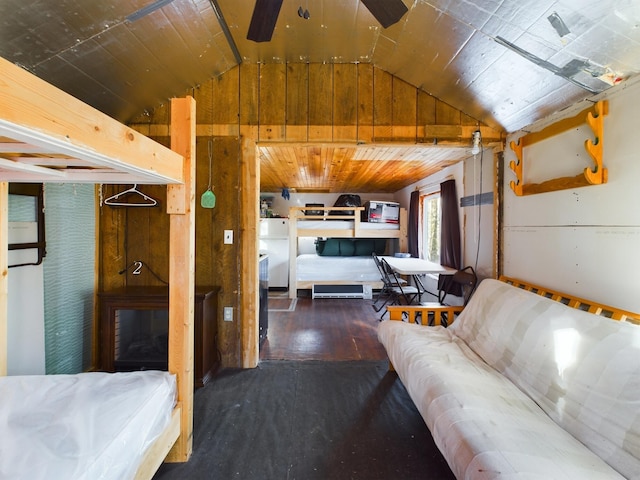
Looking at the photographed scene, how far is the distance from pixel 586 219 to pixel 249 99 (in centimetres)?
240

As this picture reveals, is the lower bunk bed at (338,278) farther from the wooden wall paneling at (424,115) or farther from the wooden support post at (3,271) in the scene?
the wooden support post at (3,271)

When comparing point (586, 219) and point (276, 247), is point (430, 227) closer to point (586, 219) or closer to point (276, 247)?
point (276, 247)

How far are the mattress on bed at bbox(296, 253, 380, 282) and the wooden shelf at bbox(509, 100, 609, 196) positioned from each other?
2.79 metres

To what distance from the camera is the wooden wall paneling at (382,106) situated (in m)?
2.23

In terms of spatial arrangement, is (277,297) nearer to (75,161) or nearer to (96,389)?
(96,389)

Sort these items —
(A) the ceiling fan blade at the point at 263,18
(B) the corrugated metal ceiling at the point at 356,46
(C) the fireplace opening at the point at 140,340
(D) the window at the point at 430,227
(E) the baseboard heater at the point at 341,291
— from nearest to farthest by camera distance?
1. (A) the ceiling fan blade at the point at 263,18
2. (B) the corrugated metal ceiling at the point at 356,46
3. (C) the fireplace opening at the point at 140,340
4. (D) the window at the point at 430,227
5. (E) the baseboard heater at the point at 341,291

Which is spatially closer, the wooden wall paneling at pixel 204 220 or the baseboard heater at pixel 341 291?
the wooden wall paneling at pixel 204 220

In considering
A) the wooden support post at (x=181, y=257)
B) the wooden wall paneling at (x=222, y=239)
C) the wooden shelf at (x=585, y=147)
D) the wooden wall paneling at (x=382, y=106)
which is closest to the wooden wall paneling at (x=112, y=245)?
the wooden wall paneling at (x=222, y=239)

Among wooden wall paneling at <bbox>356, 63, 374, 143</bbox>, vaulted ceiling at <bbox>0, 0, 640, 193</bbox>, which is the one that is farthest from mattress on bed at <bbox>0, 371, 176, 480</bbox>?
wooden wall paneling at <bbox>356, 63, 374, 143</bbox>

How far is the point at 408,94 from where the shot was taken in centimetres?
223

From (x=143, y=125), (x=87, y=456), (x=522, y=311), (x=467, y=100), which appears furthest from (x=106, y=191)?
(x=522, y=311)

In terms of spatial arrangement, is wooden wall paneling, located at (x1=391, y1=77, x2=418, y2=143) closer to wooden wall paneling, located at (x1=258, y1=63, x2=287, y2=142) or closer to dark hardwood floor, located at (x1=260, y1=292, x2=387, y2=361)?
wooden wall paneling, located at (x1=258, y1=63, x2=287, y2=142)

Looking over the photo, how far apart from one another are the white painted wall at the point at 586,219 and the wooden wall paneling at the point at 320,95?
1458mm

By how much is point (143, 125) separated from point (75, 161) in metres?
1.52
